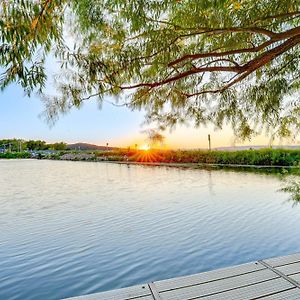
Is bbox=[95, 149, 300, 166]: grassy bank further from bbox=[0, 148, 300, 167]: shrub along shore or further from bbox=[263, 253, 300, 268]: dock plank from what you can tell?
bbox=[263, 253, 300, 268]: dock plank

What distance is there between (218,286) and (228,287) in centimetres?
5

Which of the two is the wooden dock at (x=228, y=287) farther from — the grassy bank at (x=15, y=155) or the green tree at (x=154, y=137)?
the grassy bank at (x=15, y=155)

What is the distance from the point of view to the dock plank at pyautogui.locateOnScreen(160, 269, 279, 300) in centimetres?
Answer: 164

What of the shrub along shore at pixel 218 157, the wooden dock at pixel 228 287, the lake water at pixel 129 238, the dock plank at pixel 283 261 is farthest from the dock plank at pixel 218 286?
the shrub along shore at pixel 218 157

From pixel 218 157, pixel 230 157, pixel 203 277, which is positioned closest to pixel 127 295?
pixel 203 277

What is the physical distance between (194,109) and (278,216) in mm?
3081

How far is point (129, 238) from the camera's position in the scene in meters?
3.85

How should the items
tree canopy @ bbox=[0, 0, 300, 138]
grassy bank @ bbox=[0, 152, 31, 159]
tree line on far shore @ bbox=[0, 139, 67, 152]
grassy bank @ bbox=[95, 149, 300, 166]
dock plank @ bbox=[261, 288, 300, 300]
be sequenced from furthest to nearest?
1. tree line on far shore @ bbox=[0, 139, 67, 152]
2. grassy bank @ bbox=[0, 152, 31, 159]
3. grassy bank @ bbox=[95, 149, 300, 166]
4. dock plank @ bbox=[261, 288, 300, 300]
5. tree canopy @ bbox=[0, 0, 300, 138]

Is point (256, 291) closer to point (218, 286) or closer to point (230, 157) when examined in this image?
point (218, 286)

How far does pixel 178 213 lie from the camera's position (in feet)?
16.8

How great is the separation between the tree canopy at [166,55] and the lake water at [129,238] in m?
1.47

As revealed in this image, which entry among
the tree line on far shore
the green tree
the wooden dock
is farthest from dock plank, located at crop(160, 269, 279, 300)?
the tree line on far shore

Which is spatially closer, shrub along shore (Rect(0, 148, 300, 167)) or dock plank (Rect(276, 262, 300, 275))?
dock plank (Rect(276, 262, 300, 275))

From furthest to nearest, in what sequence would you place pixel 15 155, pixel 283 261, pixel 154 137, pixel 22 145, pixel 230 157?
pixel 22 145 < pixel 15 155 < pixel 230 157 < pixel 154 137 < pixel 283 261
